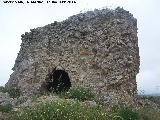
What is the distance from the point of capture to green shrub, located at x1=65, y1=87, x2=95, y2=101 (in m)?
16.0

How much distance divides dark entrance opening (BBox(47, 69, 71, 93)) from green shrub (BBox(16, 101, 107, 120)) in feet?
22.3

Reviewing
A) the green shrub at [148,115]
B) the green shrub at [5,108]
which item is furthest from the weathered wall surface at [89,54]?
the green shrub at [5,108]

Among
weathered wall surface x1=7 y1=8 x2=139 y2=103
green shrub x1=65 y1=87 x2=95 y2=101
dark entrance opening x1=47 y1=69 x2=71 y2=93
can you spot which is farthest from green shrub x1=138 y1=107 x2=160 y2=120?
dark entrance opening x1=47 y1=69 x2=71 y2=93

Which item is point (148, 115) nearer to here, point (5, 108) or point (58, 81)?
point (5, 108)

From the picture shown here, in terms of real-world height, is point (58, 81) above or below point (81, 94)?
above

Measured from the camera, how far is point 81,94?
16.1 meters

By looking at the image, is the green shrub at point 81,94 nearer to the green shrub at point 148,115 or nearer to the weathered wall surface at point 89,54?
the weathered wall surface at point 89,54

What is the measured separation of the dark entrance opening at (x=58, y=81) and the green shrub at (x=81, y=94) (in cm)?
291

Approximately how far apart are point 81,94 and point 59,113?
4.45m

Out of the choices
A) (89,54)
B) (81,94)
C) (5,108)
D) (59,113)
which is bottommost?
(59,113)

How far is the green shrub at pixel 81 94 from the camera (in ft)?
52.4

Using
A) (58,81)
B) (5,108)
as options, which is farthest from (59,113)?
(58,81)

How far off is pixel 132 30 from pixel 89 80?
2.95 m

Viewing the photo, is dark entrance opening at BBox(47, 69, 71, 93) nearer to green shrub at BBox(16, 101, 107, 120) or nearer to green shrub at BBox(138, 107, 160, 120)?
green shrub at BBox(138, 107, 160, 120)
